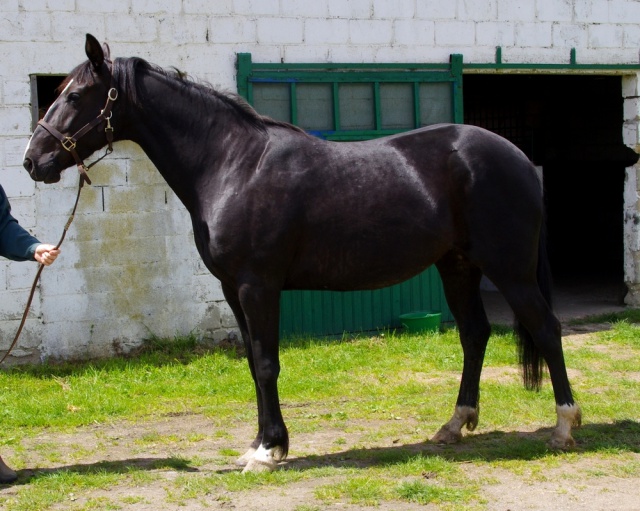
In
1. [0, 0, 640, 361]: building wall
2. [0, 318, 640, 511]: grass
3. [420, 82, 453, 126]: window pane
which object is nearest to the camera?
[0, 318, 640, 511]: grass

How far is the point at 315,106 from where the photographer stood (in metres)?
8.68

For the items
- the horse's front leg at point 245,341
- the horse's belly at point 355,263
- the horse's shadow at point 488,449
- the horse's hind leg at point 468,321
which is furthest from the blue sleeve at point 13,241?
the horse's hind leg at point 468,321

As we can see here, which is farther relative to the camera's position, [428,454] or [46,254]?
[428,454]

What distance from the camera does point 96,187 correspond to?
7.97 meters

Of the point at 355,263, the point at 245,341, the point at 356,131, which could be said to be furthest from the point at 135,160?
the point at 355,263

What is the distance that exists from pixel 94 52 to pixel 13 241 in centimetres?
112

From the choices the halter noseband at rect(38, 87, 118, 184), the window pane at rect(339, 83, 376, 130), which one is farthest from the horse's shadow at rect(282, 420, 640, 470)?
the window pane at rect(339, 83, 376, 130)

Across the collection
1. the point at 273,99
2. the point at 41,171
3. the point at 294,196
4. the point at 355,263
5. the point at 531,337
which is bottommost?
the point at 531,337

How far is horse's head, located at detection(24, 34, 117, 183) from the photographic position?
486cm

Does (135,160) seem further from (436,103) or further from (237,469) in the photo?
(237,469)

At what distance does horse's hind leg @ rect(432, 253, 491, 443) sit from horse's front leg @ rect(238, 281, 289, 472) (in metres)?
1.20

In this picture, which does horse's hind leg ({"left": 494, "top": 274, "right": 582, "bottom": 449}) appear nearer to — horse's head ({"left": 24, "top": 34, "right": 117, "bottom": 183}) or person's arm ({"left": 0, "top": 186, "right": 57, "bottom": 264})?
horse's head ({"left": 24, "top": 34, "right": 117, "bottom": 183})

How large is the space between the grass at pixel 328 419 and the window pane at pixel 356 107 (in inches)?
83.4

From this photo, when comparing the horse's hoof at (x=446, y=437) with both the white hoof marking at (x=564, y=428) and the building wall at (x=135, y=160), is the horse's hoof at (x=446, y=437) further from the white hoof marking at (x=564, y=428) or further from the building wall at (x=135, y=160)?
the building wall at (x=135, y=160)
